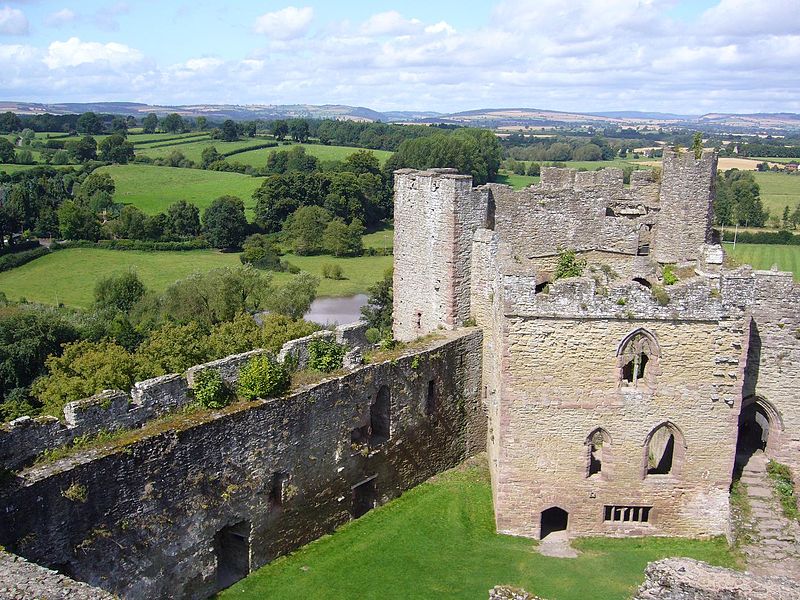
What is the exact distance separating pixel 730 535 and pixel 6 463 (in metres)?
15.3

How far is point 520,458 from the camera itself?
59.1ft

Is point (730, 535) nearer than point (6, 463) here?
No

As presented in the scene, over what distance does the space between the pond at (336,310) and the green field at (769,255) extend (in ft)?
102

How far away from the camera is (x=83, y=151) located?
11856 cm

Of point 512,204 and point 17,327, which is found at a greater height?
point 512,204

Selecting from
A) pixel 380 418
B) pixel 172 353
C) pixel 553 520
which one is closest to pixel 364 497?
pixel 380 418

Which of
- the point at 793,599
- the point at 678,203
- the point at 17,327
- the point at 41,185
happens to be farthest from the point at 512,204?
the point at 41,185

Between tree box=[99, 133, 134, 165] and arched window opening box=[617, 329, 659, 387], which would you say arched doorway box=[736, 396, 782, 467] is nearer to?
arched window opening box=[617, 329, 659, 387]

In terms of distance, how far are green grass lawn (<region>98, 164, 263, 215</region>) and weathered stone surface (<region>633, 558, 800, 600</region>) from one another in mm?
84396

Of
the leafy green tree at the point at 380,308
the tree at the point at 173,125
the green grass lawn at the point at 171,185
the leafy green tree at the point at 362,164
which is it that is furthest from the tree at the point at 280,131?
the leafy green tree at the point at 380,308

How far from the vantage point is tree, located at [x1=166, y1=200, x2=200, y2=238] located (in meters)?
84.9

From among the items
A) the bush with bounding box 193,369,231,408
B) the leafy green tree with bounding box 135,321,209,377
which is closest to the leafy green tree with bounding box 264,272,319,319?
the leafy green tree with bounding box 135,321,209,377

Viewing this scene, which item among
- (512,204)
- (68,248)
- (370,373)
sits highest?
(512,204)

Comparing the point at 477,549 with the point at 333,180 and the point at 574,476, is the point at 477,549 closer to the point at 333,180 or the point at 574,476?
the point at 574,476
